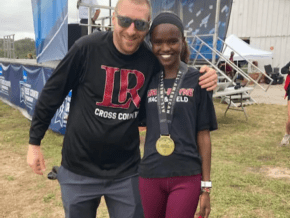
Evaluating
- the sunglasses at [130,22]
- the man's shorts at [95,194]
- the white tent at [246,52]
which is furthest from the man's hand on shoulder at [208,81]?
the white tent at [246,52]

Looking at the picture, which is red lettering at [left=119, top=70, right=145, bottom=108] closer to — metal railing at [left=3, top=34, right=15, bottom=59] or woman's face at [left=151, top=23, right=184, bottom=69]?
woman's face at [left=151, top=23, right=184, bottom=69]

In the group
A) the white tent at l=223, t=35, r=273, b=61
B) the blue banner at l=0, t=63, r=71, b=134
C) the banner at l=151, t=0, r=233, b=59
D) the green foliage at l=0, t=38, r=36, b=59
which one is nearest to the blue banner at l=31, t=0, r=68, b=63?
the blue banner at l=0, t=63, r=71, b=134

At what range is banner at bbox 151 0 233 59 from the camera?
485 inches

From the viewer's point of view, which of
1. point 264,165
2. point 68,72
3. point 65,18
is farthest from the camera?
point 65,18

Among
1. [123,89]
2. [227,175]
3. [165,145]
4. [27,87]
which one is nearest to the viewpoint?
[165,145]

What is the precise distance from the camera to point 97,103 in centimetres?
188

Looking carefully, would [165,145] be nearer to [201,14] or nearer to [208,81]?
[208,81]

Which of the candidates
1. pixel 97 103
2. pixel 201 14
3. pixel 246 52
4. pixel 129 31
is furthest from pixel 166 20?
pixel 246 52

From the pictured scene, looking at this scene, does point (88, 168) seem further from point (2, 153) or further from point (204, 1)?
point (204, 1)

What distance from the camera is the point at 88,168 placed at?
1914 millimetres

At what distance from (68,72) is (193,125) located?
89 centimetres

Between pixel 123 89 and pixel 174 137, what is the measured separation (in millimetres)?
463

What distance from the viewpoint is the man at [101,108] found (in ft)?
6.16

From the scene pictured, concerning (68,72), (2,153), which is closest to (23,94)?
(2,153)
